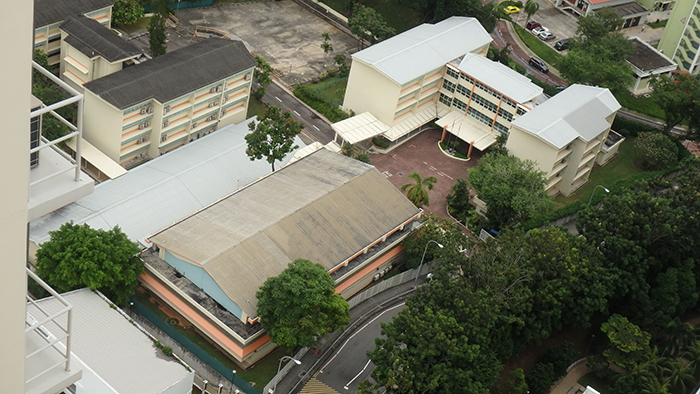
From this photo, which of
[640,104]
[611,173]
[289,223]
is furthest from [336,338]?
[640,104]

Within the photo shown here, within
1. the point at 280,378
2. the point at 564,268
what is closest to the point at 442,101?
the point at 564,268

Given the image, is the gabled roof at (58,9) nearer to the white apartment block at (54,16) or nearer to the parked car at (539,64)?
the white apartment block at (54,16)

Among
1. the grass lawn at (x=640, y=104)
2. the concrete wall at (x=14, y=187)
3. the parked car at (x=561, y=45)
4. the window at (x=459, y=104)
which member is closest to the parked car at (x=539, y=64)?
the parked car at (x=561, y=45)

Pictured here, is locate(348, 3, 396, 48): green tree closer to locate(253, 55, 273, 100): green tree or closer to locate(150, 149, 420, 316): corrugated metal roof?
locate(253, 55, 273, 100): green tree

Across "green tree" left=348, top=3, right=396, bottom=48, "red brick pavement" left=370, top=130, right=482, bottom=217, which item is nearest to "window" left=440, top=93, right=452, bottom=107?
"red brick pavement" left=370, top=130, right=482, bottom=217

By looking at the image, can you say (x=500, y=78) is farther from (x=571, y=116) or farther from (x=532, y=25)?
(x=532, y=25)

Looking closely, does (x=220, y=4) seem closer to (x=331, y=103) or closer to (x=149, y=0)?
(x=149, y=0)
